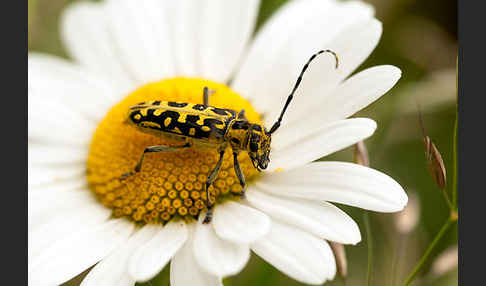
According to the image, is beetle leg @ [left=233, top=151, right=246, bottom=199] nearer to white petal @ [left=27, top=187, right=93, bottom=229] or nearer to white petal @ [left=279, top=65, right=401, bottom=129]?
white petal @ [left=279, top=65, right=401, bottom=129]

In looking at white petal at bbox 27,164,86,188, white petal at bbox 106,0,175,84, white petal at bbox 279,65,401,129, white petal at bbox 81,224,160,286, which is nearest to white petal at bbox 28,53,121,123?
white petal at bbox 106,0,175,84

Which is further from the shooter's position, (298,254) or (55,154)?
(55,154)

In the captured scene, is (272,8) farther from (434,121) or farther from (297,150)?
(297,150)

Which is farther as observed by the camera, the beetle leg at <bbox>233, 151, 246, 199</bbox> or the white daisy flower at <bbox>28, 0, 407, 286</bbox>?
the beetle leg at <bbox>233, 151, 246, 199</bbox>

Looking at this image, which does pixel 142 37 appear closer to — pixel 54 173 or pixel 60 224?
pixel 54 173

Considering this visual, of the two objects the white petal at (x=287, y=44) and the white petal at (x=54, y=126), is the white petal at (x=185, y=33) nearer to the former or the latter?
the white petal at (x=287, y=44)

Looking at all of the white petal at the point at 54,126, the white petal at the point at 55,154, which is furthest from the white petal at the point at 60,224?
the white petal at the point at 54,126

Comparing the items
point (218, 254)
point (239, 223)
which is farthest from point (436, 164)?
point (218, 254)
